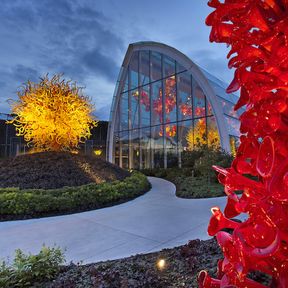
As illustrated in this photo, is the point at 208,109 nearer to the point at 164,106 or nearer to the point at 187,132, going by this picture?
the point at 187,132

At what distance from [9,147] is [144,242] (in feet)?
94.8

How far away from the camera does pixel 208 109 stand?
57.0 ft

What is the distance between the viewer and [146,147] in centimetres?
2214

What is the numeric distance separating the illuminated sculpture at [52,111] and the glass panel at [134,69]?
38.8ft

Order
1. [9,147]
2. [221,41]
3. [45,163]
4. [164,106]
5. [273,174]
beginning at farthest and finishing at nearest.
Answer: [9,147] → [164,106] → [45,163] → [221,41] → [273,174]

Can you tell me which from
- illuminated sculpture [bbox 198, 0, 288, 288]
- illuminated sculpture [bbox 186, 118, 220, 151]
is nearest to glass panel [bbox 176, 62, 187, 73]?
illuminated sculpture [bbox 186, 118, 220, 151]

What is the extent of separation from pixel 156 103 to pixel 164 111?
4.42 feet

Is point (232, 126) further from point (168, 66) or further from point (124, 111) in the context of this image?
point (124, 111)

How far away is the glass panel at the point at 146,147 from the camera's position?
21.9m

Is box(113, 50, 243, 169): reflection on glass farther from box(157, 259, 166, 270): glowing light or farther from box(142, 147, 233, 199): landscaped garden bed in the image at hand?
box(157, 259, 166, 270): glowing light

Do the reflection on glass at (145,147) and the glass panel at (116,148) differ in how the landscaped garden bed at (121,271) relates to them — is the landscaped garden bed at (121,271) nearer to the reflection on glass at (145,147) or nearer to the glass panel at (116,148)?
the reflection on glass at (145,147)

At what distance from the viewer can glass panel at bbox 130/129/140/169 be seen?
23000 mm

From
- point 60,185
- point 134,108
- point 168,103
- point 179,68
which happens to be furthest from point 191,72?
point 60,185

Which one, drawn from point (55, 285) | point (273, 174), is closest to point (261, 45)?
point (273, 174)
